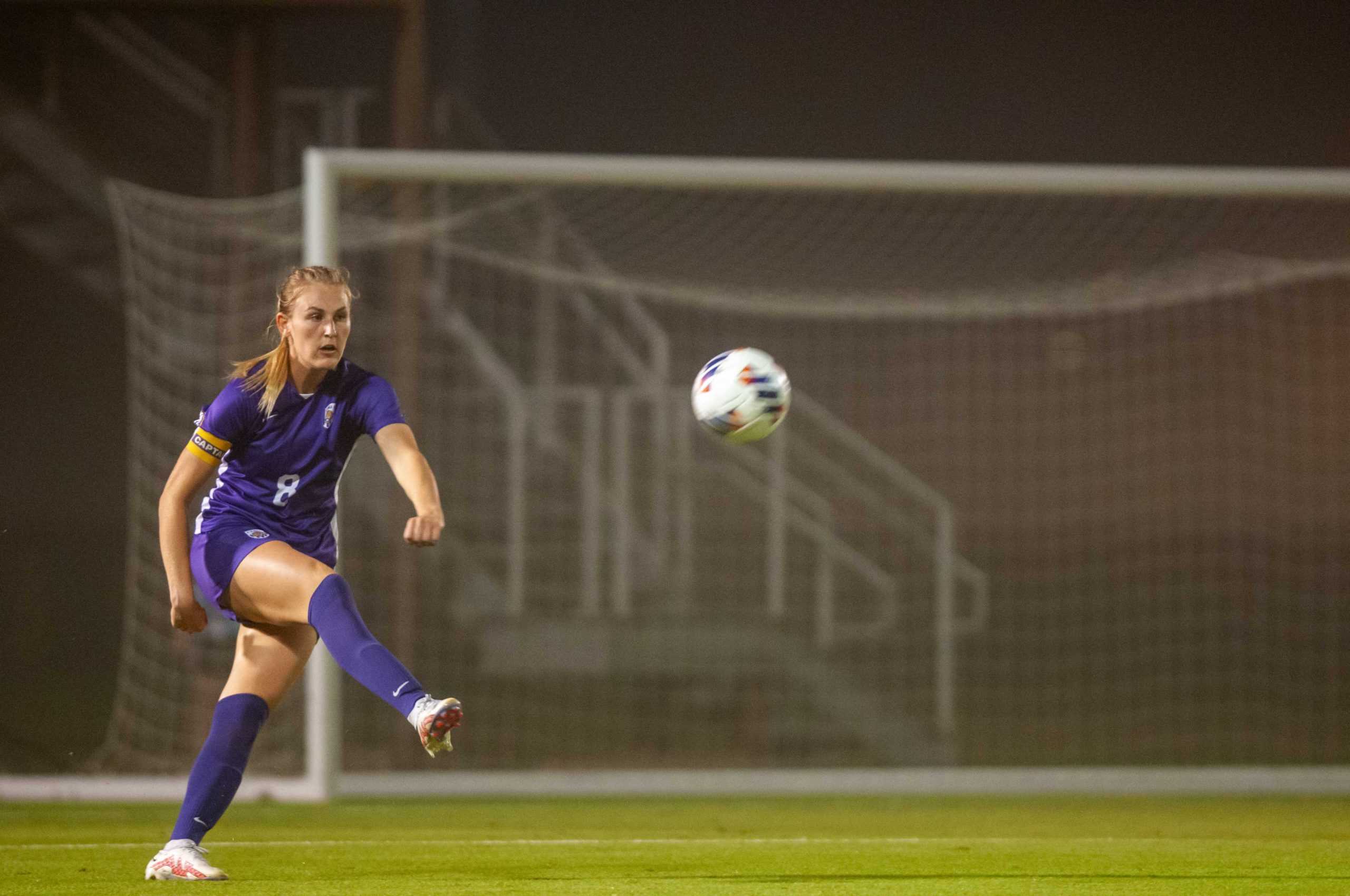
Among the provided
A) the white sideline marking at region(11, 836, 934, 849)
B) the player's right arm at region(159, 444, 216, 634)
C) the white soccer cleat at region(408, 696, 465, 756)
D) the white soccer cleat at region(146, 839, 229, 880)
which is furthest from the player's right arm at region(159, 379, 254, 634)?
the white sideline marking at region(11, 836, 934, 849)

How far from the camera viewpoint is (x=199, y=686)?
7.90 m

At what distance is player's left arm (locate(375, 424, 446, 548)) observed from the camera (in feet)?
11.5

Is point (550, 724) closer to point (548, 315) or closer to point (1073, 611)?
point (548, 315)

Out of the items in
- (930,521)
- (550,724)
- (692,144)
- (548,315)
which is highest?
(692,144)

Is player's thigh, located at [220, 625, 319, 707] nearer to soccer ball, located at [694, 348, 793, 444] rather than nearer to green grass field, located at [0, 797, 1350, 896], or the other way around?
green grass field, located at [0, 797, 1350, 896]

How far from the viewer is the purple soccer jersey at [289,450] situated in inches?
153

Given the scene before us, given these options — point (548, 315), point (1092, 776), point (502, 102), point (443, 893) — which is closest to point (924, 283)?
point (548, 315)

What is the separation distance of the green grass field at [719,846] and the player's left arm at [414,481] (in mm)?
902

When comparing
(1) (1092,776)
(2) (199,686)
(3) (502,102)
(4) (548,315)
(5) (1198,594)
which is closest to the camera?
(1) (1092,776)

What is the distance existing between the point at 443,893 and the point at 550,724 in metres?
7.97

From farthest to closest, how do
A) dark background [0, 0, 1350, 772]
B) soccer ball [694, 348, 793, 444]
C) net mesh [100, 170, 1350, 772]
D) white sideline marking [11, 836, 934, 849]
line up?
dark background [0, 0, 1350, 772]
net mesh [100, 170, 1350, 772]
white sideline marking [11, 836, 934, 849]
soccer ball [694, 348, 793, 444]

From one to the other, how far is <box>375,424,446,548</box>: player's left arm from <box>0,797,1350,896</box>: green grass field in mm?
902

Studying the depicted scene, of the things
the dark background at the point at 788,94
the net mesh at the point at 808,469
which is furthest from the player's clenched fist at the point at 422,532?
the dark background at the point at 788,94

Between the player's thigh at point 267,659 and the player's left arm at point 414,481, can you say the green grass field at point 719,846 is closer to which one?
the player's thigh at point 267,659
